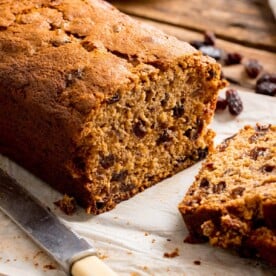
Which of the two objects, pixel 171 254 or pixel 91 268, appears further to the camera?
pixel 171 254

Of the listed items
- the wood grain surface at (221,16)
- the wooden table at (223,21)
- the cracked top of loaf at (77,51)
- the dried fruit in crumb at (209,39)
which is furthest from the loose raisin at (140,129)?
the wood grain surface at (221,16)

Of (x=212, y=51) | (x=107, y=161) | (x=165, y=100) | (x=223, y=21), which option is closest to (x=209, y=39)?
(x=212, y=51)

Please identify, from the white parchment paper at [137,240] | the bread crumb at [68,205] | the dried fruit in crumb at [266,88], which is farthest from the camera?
the dried fruit in crumb at [266,88]

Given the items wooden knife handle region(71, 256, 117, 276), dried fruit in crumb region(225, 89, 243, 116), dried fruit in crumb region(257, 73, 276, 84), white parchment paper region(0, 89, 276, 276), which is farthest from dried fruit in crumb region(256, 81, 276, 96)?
wooden knife handle region(71, 256, 117, 276)

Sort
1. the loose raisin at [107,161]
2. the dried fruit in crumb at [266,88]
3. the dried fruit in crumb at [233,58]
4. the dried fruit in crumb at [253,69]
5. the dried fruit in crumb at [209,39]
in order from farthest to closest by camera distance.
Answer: the dried fruit in crumb at [209,39] < the dried fruit in crumb at [233,58] < the dried fruit in crumb at [253,69] < the dried fruit in crumb at [266,88] < the loose raisin at [107,161]

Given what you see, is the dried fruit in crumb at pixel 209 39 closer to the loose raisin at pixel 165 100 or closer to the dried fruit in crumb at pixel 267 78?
the dried fruit in crumb at pixel 267 78

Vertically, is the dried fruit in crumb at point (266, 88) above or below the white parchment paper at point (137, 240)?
above

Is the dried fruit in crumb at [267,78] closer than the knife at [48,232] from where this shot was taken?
No

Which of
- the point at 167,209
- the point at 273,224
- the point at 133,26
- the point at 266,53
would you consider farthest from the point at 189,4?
the point at 273,224

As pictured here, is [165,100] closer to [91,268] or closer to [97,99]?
[97,99]
